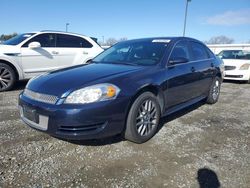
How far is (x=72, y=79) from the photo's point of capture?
318cm

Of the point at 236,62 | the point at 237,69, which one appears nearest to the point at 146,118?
the point at 237,69

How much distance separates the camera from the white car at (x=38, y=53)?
20.7 feet

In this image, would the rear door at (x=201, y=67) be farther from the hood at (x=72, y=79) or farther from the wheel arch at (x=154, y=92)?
the hood at (x=72, y=79)

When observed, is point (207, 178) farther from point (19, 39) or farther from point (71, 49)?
point (19, 39)

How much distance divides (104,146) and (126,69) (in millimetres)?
1123

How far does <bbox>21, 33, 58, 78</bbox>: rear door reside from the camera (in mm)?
6562

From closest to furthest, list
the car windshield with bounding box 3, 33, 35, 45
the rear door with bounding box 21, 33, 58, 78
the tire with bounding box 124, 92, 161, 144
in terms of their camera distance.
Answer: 1. the tire with bounding box 124, 92, 161, 144
2. the rear door with bounding box 21, 33, 58, 78
3. the car windshield with bounding box 3, 33, 35, 45

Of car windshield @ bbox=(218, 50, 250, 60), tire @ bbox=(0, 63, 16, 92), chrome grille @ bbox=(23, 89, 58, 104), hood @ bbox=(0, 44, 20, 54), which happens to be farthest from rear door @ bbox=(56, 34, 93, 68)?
car windshield @ bbox=(218, 50, 250, 60)

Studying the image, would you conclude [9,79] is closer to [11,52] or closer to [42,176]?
[11,52]

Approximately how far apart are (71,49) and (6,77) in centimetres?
209

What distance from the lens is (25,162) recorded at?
283 centimetres

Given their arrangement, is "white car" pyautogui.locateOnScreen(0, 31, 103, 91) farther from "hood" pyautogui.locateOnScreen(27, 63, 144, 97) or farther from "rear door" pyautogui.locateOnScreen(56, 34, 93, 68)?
"hood" pyautogui.locateOnScreen(27, 63, 144, 97)

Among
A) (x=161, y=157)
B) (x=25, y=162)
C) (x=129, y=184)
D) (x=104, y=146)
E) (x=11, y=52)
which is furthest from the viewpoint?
(x=11, y=52)

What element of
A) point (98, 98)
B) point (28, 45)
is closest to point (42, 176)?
point (98, 98)
